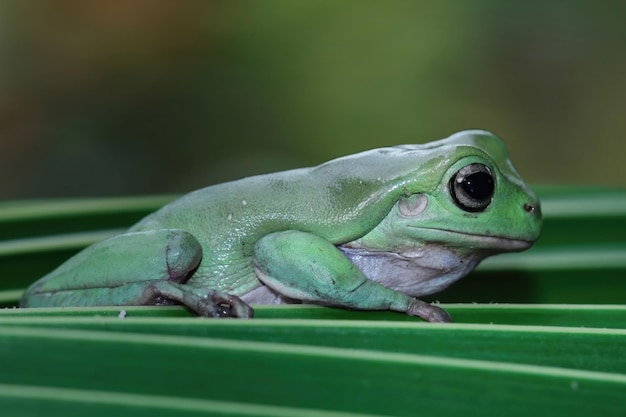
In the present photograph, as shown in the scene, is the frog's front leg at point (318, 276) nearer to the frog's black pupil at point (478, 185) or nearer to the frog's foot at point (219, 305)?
the frog's foot at point (219, 305)

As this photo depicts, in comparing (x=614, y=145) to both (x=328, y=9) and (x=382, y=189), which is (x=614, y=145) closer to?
(x=328, y=9)

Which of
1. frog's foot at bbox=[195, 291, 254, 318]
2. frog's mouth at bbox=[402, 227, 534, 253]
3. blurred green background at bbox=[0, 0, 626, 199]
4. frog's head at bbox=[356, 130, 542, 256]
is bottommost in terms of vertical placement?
frog's foot at bbox=[195, 291, 254, 318]

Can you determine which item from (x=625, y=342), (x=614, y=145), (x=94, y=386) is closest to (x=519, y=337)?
(x=625, y=342)

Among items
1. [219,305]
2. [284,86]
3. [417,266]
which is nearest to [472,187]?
[417,266]

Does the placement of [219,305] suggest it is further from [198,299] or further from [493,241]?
[493,241]

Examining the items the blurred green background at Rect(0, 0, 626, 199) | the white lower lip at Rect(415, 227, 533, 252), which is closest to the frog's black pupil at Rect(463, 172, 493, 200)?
the white lower lip at Rect(415, 227, 533, 252)

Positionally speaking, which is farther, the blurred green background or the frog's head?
the blurred green background

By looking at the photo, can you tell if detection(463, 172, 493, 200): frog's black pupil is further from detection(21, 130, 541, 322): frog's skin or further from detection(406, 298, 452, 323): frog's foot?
detection(406, 298, 452, 323): frog's foot

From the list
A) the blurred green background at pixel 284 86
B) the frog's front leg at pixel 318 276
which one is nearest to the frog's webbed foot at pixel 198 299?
the frog's front leg at pixel 318 276
